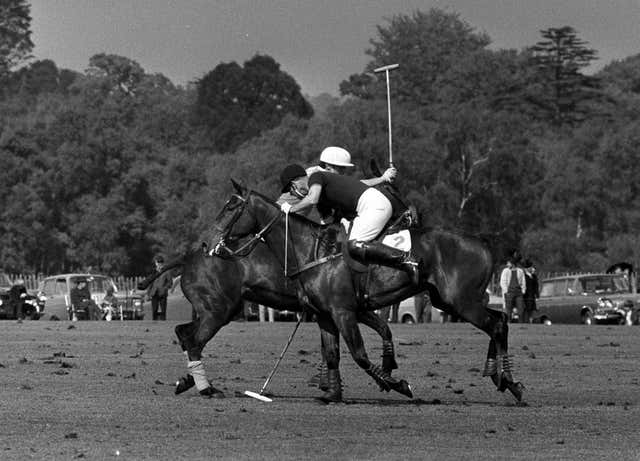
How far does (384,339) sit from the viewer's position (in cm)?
1895

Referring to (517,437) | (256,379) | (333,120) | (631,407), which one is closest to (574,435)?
(517,437)

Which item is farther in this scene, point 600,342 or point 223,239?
point 600,342

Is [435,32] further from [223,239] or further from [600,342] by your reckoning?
[223,239]

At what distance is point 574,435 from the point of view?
14.1 meters

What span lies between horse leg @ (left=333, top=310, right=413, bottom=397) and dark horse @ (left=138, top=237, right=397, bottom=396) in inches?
43.6

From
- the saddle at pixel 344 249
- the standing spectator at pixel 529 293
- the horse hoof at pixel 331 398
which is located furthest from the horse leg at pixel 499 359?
the standing spectator at pixel 529 293

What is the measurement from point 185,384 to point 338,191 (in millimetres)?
2484

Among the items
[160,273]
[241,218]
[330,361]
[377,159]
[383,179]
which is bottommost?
[330,361]

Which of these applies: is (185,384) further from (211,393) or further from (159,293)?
(159,293)

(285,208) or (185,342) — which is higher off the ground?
(285,208)

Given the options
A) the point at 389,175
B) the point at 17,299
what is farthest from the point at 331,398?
the point at 17,299

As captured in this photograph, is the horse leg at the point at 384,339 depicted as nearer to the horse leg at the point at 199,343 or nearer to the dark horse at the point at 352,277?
the dark horse at the point at 352,277

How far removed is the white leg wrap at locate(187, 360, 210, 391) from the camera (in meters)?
17.6

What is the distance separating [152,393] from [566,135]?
106 meters
